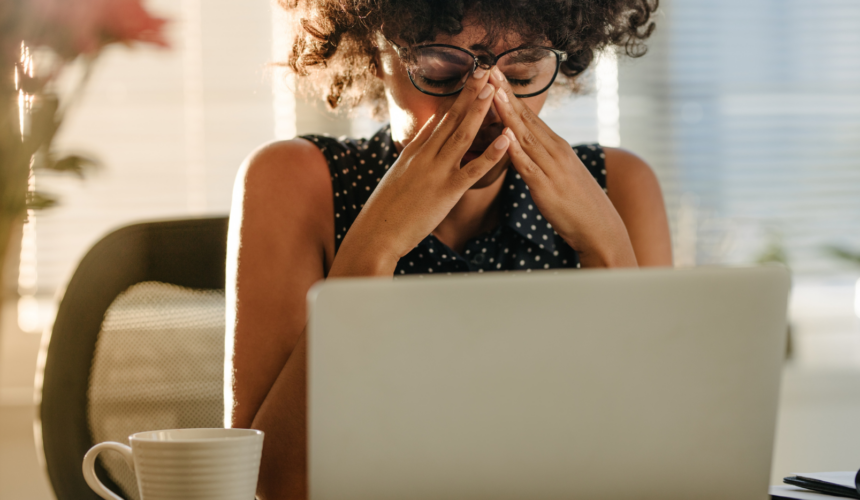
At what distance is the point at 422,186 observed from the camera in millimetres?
838

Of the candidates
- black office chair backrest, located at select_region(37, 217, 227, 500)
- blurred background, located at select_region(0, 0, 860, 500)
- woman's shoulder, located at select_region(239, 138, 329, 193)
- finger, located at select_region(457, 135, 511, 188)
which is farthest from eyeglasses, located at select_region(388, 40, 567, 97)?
blurred background, located at select_region(0, 0, 860, 500)

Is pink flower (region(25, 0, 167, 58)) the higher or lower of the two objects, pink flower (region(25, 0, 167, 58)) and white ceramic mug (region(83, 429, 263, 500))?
the higher

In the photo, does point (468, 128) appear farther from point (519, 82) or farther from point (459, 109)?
point (519, 82)

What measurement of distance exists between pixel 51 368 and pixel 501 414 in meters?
0.68

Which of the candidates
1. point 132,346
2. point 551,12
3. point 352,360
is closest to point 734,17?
point 551,12

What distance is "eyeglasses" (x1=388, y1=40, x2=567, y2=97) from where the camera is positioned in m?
0.89

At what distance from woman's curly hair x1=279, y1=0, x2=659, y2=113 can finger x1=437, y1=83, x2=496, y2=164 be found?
90 mm

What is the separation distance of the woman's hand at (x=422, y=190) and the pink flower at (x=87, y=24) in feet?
1.47

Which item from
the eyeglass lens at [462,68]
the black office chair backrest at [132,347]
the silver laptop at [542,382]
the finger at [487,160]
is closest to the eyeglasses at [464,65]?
the eyeglass lens at [462,68]

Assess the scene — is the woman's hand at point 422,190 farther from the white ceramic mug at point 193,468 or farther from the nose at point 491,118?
the white ceramic mug at point 193,468

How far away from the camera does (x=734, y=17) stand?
6.83 feet

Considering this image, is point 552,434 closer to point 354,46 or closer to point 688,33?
point 354,46

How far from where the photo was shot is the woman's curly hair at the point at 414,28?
2.94ft

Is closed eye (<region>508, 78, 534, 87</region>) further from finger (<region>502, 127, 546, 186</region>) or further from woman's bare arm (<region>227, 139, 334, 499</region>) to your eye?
woman's bare arm (<region>227, 139, 334, 499</region>)
